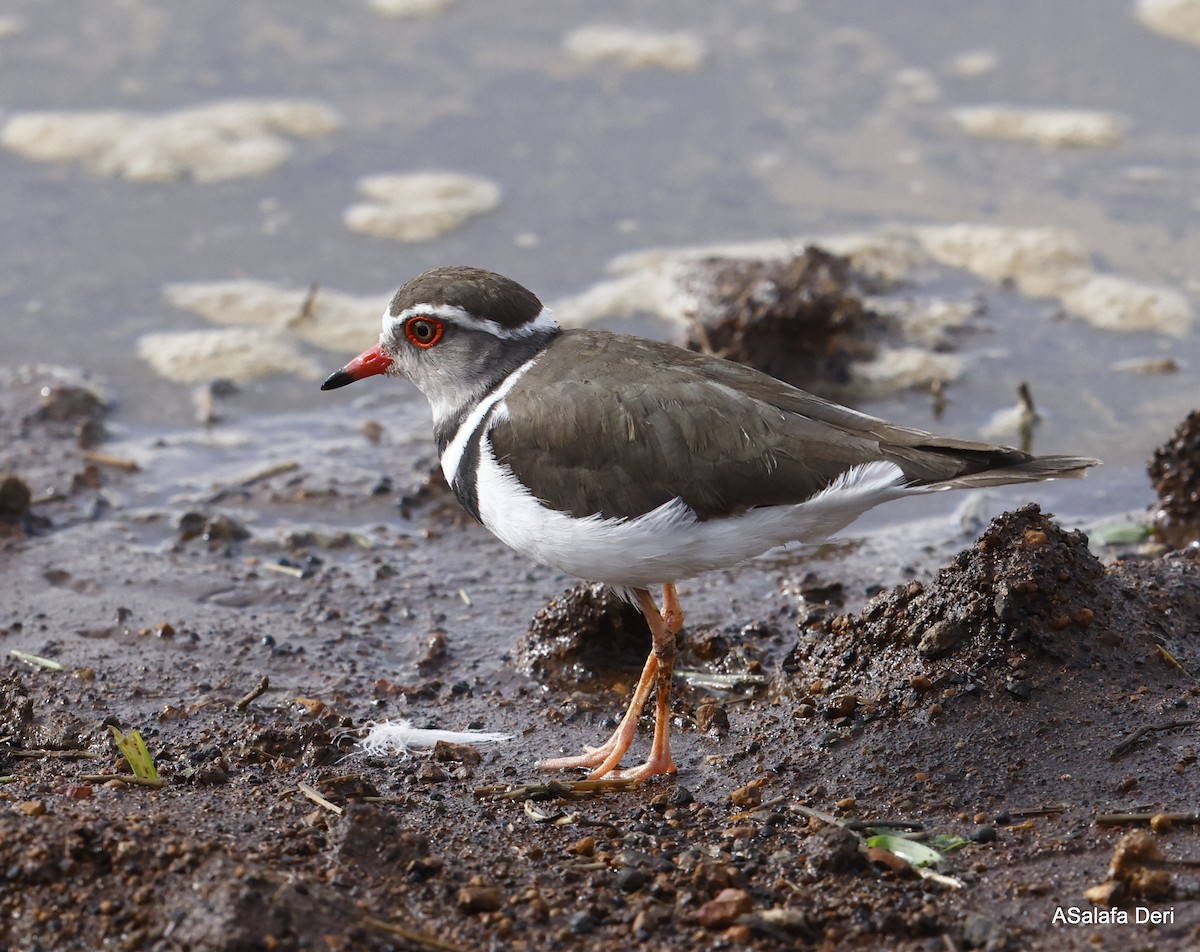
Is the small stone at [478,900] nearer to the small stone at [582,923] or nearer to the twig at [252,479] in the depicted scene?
the small stone at [582,923]

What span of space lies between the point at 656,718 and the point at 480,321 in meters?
1.59

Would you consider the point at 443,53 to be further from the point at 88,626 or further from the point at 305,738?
the point at 305,738

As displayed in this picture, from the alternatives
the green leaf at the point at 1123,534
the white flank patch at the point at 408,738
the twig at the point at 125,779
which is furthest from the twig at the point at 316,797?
the green leaf at the point at 1123,534

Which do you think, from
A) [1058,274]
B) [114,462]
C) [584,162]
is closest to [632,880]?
[114,462]

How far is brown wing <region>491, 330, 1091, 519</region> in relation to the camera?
14.5ft

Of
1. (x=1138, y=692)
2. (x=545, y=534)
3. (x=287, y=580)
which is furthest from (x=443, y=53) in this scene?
(x=1138, y=692)

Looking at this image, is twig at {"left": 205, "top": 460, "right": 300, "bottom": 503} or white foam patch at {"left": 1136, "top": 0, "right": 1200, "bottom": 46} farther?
white foam patch at {"left": 1136, "top": 0, "right": 1200, "bottom": 46}

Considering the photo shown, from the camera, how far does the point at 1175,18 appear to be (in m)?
11.1

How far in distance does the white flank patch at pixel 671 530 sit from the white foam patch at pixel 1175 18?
834cm

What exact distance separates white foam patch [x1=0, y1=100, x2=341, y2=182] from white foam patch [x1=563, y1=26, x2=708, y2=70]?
2.23 m

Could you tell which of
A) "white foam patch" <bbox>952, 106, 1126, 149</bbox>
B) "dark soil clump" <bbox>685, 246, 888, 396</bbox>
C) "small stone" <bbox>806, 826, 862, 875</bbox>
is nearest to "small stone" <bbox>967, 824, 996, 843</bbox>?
"small stone" <bbox>806, 826, 862, 875</bbox>

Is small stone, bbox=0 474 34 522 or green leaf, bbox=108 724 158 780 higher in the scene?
small stone, bbox=0 474 34 522

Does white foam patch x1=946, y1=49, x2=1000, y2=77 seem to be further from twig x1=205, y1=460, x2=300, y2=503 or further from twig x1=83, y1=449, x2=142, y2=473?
twig x1=83, y1=449, x2=142, y2=473

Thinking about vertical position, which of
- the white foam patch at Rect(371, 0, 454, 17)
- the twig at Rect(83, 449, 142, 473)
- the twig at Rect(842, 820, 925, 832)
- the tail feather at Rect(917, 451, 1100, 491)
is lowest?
the twig at Rect(842, 820, 925, 832)
